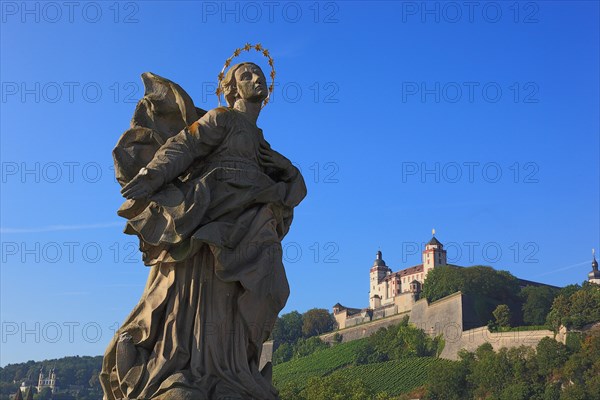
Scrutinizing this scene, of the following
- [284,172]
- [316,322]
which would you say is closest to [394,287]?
[316,322]

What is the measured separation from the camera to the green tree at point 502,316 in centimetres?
8594

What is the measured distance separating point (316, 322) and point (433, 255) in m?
18.4

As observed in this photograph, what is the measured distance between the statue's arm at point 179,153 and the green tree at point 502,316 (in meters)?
81.9

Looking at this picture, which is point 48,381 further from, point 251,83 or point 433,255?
point 251,83

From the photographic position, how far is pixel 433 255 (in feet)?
382

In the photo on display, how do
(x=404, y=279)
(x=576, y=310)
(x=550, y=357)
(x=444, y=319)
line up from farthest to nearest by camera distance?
(x=404, y=279) < (x=444, y=319) < (x=576, y=310) < (x=550, y=357)

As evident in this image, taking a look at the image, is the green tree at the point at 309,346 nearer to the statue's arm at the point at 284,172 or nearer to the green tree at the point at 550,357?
the green tree at the point at 550,357

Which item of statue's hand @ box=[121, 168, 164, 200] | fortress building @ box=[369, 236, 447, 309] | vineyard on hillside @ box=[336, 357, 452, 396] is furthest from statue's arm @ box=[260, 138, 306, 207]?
fortress building @ box=[369, 236, 447, 309]

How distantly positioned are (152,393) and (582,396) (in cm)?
6405

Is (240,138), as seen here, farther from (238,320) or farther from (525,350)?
(525,350)

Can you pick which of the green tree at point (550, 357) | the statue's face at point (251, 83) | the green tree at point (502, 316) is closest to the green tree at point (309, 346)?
the green tree at point (502, 316)

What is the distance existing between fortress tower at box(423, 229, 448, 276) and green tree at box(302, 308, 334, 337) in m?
14.9

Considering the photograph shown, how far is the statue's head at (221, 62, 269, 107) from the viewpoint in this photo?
24.4 ft

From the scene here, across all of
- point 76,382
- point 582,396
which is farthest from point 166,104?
point 76,382
